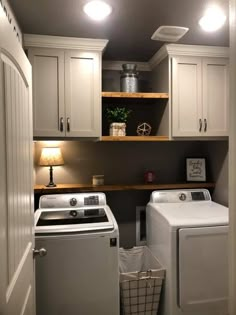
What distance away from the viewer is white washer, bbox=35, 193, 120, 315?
1913 millimetres

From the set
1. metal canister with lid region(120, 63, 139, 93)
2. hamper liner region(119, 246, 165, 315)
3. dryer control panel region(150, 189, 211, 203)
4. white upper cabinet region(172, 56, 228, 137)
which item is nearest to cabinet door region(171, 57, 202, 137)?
white upper cabinet region(172, 56, 228, 137)

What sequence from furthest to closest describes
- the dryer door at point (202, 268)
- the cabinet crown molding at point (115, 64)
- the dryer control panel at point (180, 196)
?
the cabinet crown molding at point (115, 64) < the dryer control panel at point (180, 196) < the dryer door at point (202, 268)

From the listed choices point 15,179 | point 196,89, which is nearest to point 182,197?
point 196,89

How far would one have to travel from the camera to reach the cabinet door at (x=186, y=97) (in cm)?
243

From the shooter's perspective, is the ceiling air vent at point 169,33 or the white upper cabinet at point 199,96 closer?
the ceiling air vent at point 169,33

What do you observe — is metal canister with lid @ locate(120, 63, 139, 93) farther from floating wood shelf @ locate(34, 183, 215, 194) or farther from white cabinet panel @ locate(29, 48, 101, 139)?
floating wood shelf @ locate(34, 183, 215, 194)

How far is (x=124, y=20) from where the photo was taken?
190 centimetres

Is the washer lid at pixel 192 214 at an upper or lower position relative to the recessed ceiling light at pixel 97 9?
lower

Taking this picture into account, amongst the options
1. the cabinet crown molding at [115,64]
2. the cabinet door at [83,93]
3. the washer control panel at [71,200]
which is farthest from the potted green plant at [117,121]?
the washer control panel at [71,200]

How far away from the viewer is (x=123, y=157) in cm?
286

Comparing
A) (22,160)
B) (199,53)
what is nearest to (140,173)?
(199,53)

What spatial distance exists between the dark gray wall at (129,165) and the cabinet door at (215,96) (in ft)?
0.86

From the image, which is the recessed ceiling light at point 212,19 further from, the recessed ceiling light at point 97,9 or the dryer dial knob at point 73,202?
the dryer dial knob at point 73,202

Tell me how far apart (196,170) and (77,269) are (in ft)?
5.32
